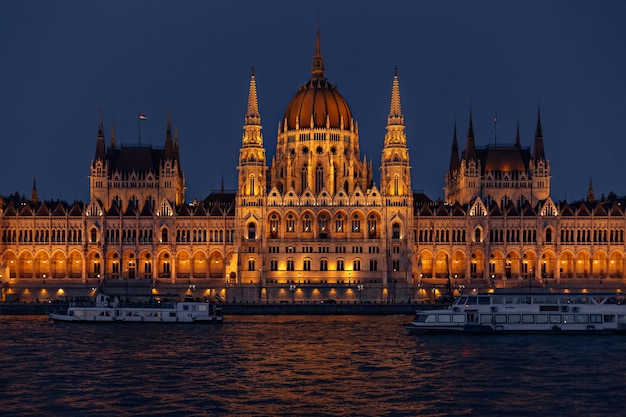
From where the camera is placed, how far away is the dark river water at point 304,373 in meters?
69.8

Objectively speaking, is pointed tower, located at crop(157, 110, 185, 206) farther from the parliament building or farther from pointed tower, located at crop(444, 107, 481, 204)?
pointed tower, located at crop(444, 107, 481, 204)

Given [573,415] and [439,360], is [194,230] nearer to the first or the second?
[439,360]

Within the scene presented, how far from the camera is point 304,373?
8281 centimetres

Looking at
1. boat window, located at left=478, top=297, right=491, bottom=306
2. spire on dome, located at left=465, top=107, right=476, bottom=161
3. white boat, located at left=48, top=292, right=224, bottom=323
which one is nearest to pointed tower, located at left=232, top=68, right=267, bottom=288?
white boat, located at left=48, top=292, right=224, bottom=323

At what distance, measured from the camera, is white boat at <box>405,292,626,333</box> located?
370 ft

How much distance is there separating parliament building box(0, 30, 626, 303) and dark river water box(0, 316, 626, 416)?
42.0 m

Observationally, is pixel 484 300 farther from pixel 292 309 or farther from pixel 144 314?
pixel 144 314

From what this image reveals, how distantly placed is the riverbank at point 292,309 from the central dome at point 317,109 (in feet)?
128

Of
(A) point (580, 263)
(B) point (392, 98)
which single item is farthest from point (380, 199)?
(A) point (580, 263)

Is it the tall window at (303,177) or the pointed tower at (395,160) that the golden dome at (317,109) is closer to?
the tall window at (303,177)

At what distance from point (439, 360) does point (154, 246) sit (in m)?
80.8

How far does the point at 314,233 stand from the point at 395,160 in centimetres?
1618

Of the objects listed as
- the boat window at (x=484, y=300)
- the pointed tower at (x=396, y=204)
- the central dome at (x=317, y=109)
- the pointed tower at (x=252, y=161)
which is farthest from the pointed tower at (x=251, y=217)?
the boat window at (x=484, y=300)

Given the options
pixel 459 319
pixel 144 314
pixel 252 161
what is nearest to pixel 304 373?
pixel 459 319
